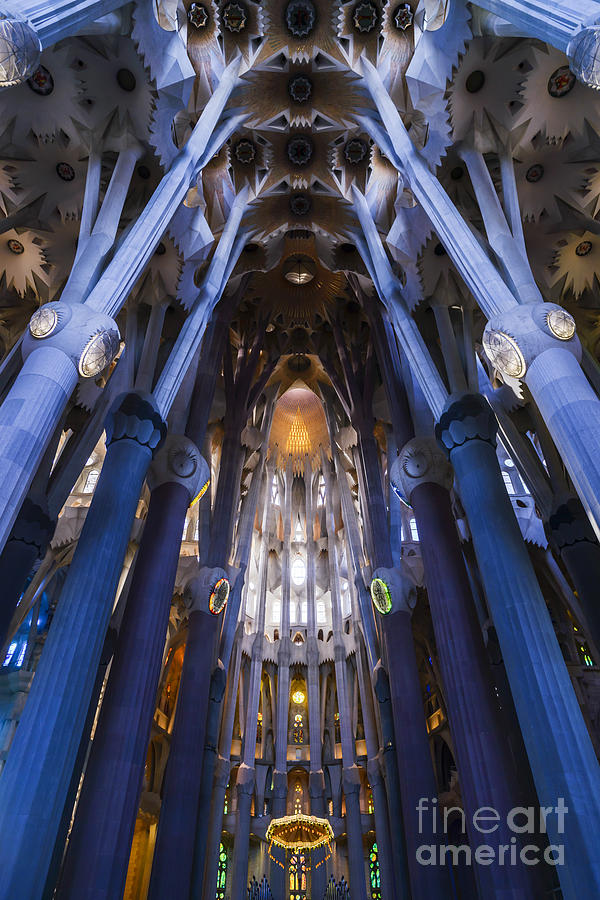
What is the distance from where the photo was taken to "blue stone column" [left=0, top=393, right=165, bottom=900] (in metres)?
6.39

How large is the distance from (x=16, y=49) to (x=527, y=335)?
22.3 ft

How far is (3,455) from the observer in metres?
6.18

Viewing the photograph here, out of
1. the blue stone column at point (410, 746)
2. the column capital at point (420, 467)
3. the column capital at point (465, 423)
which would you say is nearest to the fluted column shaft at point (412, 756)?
the blue stone column at point (410, 746)

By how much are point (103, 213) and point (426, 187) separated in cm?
567

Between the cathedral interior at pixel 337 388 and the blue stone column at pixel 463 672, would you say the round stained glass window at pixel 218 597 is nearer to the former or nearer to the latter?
the cathedral interior at pixel 337 388

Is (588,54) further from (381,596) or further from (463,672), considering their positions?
(381,596)

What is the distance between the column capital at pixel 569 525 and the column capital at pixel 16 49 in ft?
37.0

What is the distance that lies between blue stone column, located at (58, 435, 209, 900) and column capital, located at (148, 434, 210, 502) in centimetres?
2

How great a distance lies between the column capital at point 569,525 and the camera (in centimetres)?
1156

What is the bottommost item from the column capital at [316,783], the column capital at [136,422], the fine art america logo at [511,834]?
the fine art america logo at [511,834]

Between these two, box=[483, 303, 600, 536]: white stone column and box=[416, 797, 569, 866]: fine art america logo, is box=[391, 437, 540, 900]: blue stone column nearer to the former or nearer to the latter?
box=[416, 797, 569, 866]: fine art america logo

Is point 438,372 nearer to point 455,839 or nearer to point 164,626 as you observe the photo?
point 164,626

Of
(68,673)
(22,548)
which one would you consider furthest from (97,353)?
(22,548)

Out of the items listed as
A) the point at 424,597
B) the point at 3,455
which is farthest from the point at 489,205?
the point at 424,597
